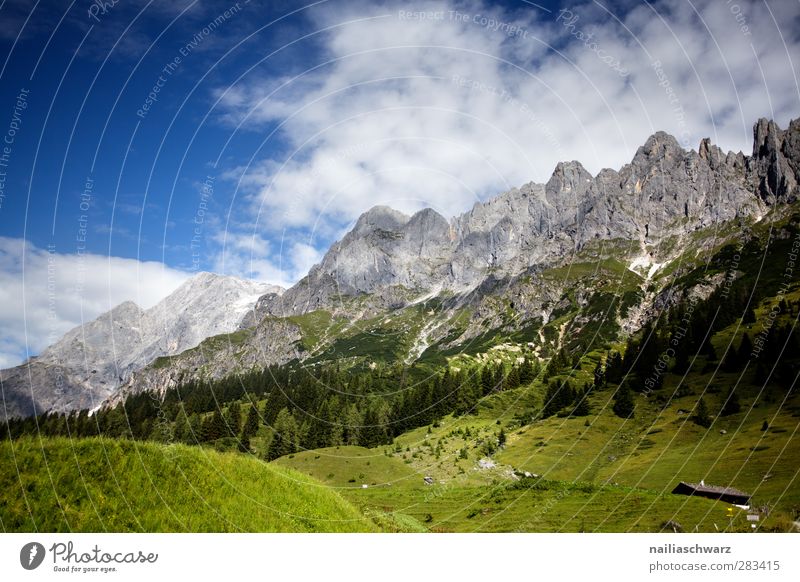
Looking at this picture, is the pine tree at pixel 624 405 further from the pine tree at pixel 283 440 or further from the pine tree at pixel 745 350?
the pine tree at pixel 283 440

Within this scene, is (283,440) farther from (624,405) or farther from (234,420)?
(624,405)

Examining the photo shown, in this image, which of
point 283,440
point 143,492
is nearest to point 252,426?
point 283,440

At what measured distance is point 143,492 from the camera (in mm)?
12180

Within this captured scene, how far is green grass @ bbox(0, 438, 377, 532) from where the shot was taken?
10594mm

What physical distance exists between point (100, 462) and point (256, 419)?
139 m

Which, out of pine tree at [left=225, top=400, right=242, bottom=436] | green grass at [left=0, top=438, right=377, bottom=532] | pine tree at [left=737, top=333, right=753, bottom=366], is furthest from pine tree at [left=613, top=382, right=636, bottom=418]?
pine tree at [left=225, top=400, right=242, bottom=436]

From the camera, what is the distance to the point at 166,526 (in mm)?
12016

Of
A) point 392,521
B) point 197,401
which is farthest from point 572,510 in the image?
point 197,401

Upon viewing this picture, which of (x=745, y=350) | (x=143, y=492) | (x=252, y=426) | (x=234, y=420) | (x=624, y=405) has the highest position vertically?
(x=143, y=492)

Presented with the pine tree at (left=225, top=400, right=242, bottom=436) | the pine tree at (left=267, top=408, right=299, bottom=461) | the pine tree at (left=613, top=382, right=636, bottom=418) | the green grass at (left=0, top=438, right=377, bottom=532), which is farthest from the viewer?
the pine tree at (left=225, top=400, right=242, bottom=436)

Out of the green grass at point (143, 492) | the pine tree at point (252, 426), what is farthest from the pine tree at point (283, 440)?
the green grass at point (143, 492)

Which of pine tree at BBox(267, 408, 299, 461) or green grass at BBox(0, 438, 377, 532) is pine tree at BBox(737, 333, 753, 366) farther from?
green grass at BBox(0, 438, 377, 532)

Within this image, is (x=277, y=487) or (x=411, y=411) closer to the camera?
(x=277, y=487)

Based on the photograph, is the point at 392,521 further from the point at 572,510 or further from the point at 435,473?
the point at 435,473
